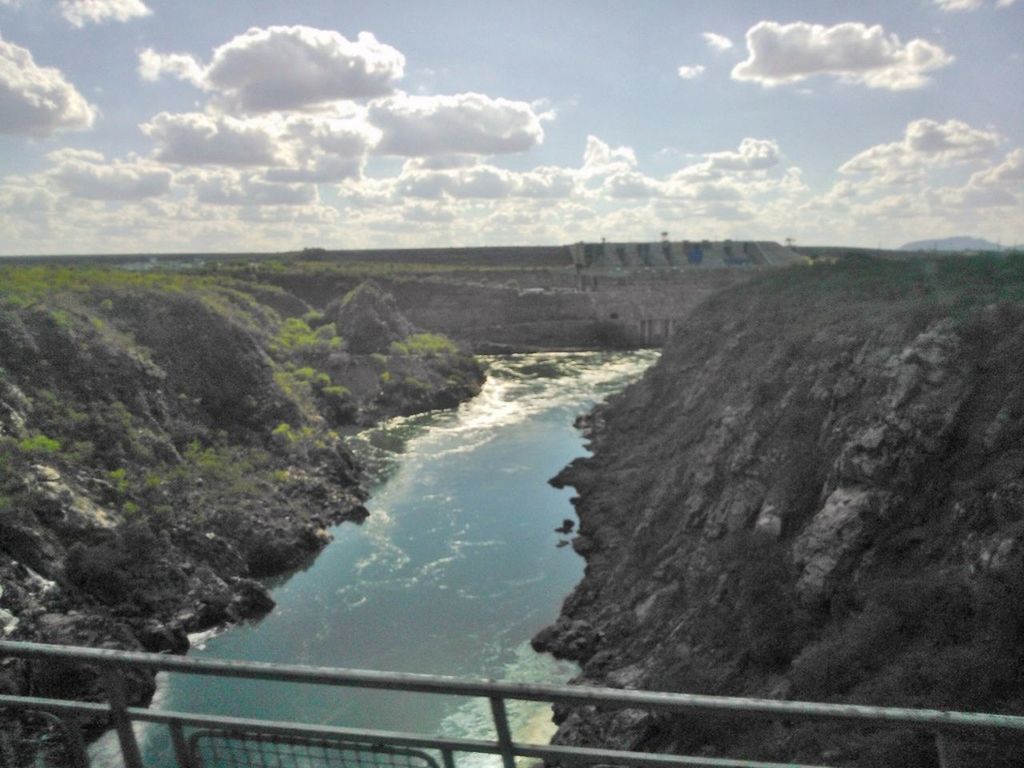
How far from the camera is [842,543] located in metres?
12.5

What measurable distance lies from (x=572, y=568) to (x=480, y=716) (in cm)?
716

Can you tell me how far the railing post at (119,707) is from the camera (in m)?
4.70

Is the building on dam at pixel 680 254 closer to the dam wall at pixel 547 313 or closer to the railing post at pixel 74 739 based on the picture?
the dam wall at pixel 547 313

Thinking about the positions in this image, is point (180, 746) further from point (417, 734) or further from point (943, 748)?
point (943, 748)

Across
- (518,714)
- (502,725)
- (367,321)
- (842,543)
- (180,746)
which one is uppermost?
(502,725)

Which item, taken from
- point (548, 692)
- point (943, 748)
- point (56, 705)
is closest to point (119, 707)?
point (56, 705)

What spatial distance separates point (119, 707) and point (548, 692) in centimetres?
251

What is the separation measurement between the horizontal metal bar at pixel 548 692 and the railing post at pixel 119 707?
97 mm

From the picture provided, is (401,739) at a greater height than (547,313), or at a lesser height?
greater

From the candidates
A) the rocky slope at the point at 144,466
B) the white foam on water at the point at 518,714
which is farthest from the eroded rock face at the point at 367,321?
the white foam on water at the point at 518,714

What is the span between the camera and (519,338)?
6556cm

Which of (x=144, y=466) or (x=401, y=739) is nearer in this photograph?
(x=401, y=739)

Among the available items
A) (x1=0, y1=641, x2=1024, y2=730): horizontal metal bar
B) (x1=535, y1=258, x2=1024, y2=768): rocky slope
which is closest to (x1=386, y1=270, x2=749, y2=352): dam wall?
(x1=535, y1=258, x2=1024, y2=768): rocky slope

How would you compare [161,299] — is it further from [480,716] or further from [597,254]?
[597,254]
